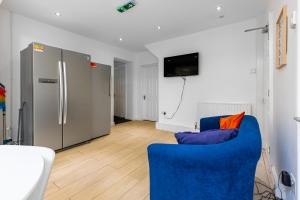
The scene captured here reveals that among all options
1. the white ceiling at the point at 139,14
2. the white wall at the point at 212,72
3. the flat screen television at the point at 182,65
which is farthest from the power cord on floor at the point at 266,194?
the white ceiling at the point at 139,14

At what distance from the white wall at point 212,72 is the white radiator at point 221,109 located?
16 cm

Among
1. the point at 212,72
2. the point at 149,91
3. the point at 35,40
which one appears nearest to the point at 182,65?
the point at 212,72

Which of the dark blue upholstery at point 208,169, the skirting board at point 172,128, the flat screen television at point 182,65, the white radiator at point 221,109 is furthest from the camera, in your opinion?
the skirting board at point 172,128

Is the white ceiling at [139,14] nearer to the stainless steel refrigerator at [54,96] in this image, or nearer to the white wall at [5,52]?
the white wall at [5,52]

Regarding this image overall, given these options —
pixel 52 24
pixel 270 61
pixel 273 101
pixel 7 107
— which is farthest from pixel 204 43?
pixel 7 107

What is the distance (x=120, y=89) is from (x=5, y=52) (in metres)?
3.66

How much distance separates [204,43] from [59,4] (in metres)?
3.12

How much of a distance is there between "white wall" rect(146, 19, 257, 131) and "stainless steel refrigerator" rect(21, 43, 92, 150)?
7.28 feet

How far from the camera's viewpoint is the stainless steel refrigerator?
8.15ft

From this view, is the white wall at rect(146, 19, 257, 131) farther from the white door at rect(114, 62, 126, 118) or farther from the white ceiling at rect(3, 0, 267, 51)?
the white door at rect(114, 62, 126, 118)

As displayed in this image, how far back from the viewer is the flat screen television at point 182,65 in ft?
12.5

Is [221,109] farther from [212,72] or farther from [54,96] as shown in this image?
[54,96]

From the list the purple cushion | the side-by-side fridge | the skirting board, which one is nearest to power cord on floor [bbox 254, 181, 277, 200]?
the purple cushion

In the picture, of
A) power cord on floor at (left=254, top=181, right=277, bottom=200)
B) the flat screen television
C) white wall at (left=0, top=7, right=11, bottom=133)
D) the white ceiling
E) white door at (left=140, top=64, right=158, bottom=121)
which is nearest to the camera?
power cord on floor at (left=254, top=181, right=277, bottom=200)
